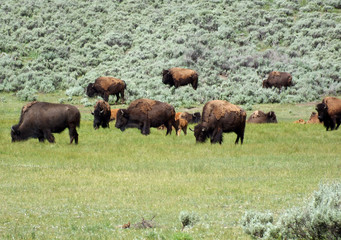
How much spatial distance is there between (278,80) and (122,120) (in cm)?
2130

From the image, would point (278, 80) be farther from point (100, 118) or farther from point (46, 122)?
point (46, 122)

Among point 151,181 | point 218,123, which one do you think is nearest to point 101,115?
point 218,123

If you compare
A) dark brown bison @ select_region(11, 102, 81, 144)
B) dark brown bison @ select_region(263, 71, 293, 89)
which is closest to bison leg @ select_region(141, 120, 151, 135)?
dark brown bison @ select_region(11, 102, 81, 144)

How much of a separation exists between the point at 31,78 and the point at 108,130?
85.1ft

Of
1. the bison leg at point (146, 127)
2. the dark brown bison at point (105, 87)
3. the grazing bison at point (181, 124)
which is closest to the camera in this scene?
the bison leg at point (146, 127)

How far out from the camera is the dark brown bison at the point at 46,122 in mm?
20609

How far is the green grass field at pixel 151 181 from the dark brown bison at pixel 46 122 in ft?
1.25

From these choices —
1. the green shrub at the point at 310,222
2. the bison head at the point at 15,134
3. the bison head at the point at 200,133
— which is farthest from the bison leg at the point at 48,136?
the green shrub at the point at 310,222

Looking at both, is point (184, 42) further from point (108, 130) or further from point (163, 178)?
point (163, 178)

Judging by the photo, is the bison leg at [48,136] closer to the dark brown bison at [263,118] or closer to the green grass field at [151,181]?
the green grass field at [151,181]

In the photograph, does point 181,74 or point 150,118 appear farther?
point 181,74

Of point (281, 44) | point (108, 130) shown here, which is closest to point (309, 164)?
point (108, 130)

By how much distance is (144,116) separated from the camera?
25.5 meters

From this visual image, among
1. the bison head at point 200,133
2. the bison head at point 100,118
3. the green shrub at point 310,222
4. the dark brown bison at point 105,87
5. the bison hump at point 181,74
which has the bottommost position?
the dark brown bison at point 105,87
